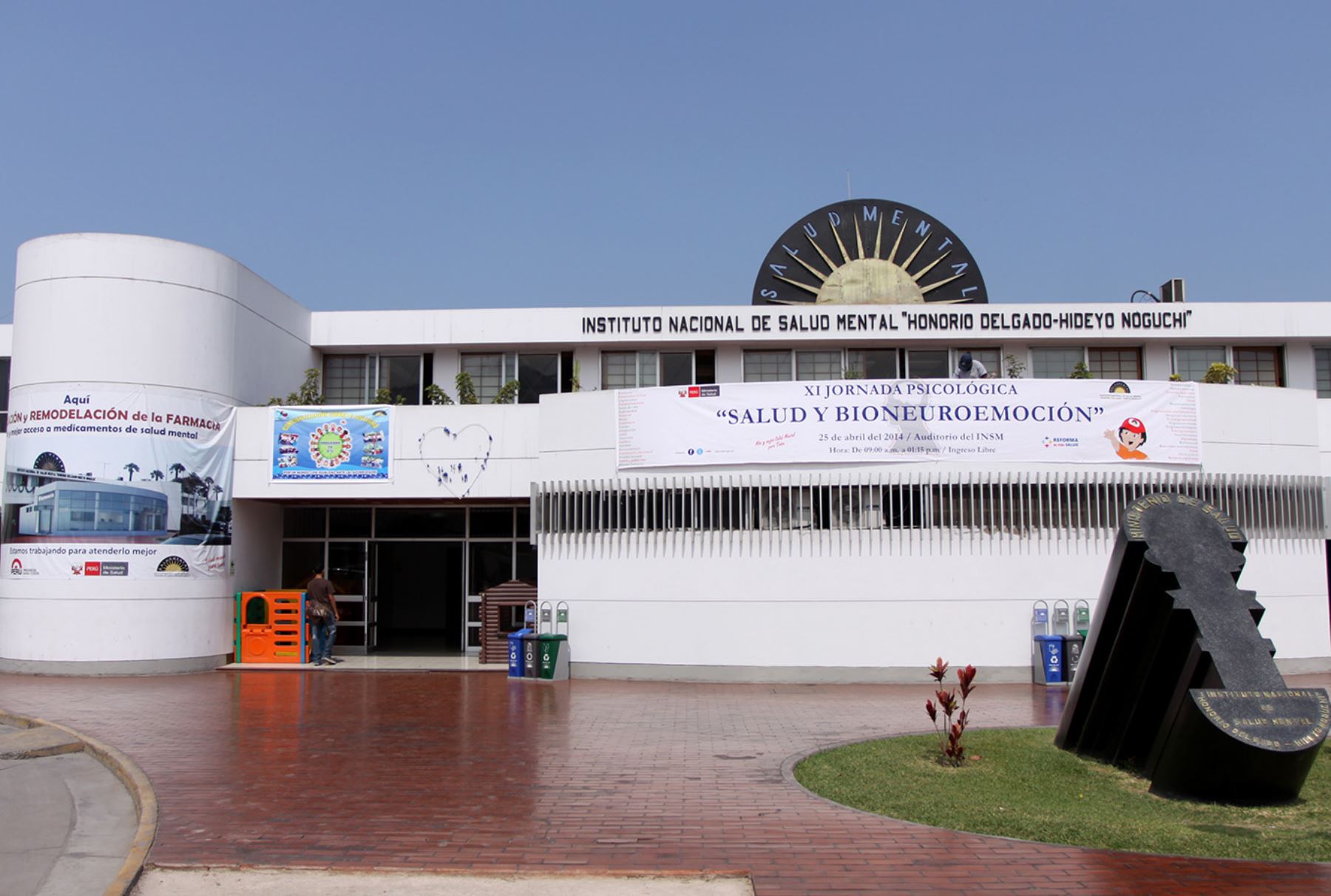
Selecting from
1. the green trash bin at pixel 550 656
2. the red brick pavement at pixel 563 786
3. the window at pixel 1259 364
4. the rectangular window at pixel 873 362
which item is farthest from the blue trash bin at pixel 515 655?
the window at pixel 1259 364

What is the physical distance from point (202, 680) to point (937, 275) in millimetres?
17475

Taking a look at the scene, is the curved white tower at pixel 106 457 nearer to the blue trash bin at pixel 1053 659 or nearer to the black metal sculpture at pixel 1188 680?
the blue trash bin at pixel 1053 659

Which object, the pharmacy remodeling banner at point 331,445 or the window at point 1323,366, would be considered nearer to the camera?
the pharmacy remodeling banner at point 331,445

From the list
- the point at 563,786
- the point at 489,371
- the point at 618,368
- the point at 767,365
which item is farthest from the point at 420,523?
the point at 563,786

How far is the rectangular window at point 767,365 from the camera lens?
25.3 m

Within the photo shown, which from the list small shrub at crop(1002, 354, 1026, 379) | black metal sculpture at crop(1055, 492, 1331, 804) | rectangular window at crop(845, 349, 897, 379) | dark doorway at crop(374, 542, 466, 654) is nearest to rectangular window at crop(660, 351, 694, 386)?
rectangular window at crop(845, 349, 897, 379)

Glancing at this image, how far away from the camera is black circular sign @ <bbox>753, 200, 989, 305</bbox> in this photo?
85.4 ft

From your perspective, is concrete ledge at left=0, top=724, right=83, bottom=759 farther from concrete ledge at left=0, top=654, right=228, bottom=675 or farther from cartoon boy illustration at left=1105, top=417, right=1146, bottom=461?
cartoon boy illustration at left=1105, top=417, right=1146, bottom=461

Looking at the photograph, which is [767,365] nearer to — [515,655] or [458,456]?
[458,456]

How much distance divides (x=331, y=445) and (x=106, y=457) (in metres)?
3.70

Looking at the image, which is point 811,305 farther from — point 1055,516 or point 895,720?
point 895,720

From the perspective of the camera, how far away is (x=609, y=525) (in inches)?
740

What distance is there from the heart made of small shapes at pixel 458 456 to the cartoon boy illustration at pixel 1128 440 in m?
10.6

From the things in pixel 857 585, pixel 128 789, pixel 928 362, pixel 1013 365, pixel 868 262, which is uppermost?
pixel 868 262
